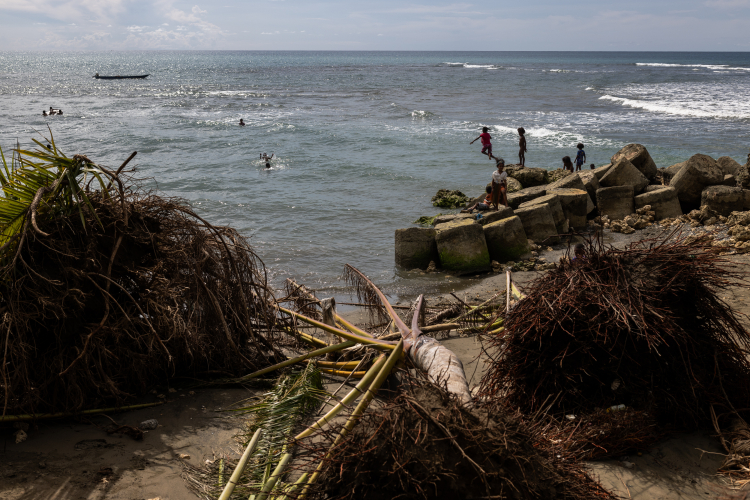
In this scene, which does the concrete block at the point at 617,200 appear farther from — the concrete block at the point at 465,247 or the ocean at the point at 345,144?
the ocean at the point at 345,144

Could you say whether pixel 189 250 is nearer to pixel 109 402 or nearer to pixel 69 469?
pixel 109 402

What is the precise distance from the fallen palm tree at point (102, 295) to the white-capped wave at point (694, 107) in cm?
3568

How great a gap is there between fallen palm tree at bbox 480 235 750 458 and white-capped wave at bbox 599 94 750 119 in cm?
3411

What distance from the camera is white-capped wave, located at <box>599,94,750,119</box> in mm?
32781

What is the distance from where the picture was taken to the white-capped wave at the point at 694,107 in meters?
32.8

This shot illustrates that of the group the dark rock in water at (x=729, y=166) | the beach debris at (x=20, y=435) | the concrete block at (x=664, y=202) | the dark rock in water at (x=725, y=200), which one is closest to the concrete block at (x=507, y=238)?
the concrete block at (x=664, y=202)

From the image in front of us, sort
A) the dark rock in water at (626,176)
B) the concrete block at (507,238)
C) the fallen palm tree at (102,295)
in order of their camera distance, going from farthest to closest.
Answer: the dark rock in water at (626,176)
the concrete block at (507,238)
the fallen palm tree at (102,295)

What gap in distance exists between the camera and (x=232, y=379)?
16.6ft

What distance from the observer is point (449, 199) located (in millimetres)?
14875

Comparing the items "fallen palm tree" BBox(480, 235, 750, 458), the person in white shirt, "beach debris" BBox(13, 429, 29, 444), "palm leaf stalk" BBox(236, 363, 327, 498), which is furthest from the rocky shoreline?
"beach debris" BBox(13, 429, 29, 444)

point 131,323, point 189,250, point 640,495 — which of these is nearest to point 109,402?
point 131,323

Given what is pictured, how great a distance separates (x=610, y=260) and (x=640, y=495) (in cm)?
167

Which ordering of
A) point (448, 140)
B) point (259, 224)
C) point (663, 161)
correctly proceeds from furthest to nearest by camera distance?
point (448, 140) < point (663, 161) < point (259, 224)

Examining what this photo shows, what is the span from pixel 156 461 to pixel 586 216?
34.8 feet
